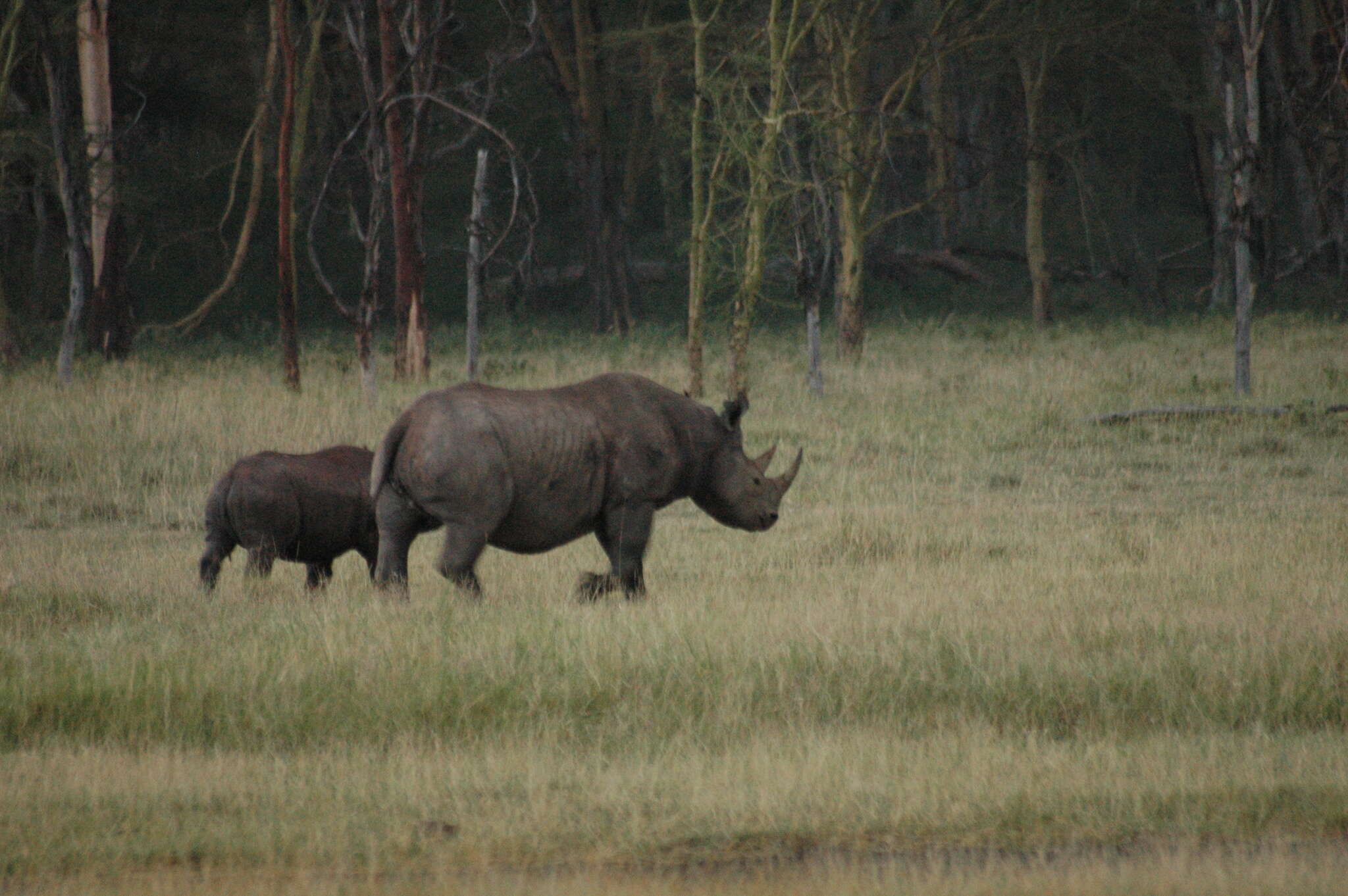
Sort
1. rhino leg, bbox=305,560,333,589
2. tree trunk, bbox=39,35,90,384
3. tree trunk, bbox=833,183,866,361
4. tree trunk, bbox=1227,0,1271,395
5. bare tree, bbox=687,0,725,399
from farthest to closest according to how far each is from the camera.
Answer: tree trunk, bbox=833,183,866,361 → tree trunk, bbox=39,35,90,384 → bare tree, bbox=687,0,725,399 → tree trunk, bbox=1227,0,1271,395 → rhino leg, bbox=305,560,333,589

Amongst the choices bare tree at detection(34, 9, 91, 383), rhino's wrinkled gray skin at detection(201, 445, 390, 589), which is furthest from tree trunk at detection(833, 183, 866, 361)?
rhino's wrinkled gray skin at detection(201, 445, 390, 589)

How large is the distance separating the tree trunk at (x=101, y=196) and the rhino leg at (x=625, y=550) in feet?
50.0

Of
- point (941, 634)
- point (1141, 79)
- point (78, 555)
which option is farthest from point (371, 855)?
point (1141, 79)

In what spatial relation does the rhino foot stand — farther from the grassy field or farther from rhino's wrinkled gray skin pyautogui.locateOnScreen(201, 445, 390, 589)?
rhino's wrinkled gray skin pyautogui.locateOnScreen(201, 445, 390, 589)

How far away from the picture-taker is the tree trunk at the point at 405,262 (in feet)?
72.1

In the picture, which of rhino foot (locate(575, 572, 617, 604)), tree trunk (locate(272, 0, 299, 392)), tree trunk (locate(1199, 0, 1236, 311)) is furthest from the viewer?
tree trunk (locate(1199, 0, 1236, 311))

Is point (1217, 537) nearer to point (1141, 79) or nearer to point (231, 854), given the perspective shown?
point (231, 854)

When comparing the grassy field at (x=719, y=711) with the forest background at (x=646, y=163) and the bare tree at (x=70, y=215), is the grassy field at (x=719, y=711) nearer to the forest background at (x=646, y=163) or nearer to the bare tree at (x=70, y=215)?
the forest background at (x=646, y=163)

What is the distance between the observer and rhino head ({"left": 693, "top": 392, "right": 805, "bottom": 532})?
912cm

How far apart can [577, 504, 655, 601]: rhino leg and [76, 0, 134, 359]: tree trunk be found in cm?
1524

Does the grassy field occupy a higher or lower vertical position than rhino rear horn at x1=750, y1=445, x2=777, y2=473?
lower

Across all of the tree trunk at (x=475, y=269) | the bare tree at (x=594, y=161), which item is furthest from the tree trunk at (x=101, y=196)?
the bare tree at (x=594, y=161)

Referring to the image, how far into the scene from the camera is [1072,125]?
118ft

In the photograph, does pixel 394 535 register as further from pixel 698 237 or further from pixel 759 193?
pixel 698 237
